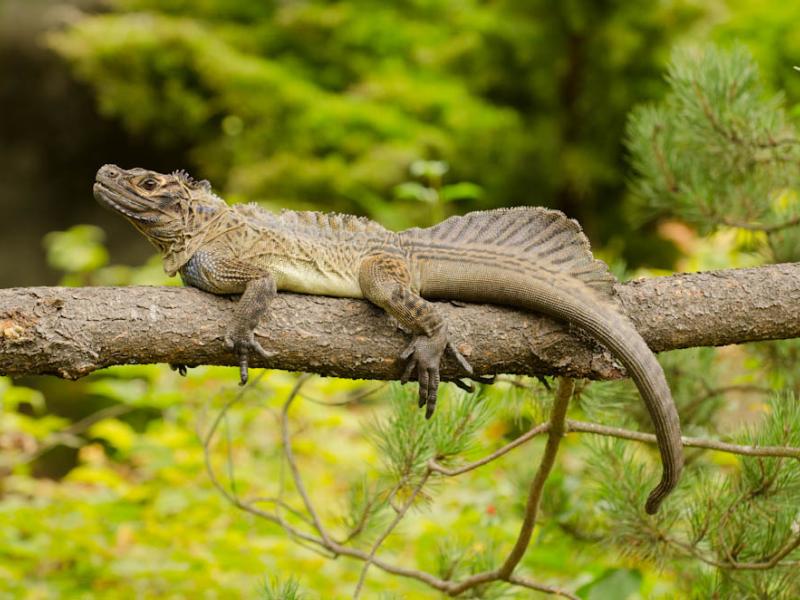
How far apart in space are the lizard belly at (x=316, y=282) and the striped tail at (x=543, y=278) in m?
0.21

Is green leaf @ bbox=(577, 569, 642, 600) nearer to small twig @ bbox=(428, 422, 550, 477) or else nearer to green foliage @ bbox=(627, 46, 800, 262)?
small twig @ bbox=(428, 422, 550, 477)

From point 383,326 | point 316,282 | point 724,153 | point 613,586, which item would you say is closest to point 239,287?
point 316,282

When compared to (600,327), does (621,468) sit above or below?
below

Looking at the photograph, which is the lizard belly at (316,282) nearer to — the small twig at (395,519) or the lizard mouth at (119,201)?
the lizard mouth at (119,201)

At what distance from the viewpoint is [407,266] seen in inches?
108

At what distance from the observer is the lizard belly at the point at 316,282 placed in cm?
275

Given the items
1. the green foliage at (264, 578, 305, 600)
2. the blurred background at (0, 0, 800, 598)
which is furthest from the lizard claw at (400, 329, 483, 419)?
the blurred background at (0, 0, 800, 598)

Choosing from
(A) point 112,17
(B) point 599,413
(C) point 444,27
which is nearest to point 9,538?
(B) point 599,413

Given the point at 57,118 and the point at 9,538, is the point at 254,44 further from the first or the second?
the point at 9,538

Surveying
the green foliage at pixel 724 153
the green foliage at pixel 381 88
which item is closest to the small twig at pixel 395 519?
the green foliage at pixel 724 153

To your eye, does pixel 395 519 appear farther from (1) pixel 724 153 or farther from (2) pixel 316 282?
(1) pixel 724 153

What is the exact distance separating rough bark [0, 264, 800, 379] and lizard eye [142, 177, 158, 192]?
0.51m

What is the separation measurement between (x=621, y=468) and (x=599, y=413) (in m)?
0.19

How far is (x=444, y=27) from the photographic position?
30.3ft
